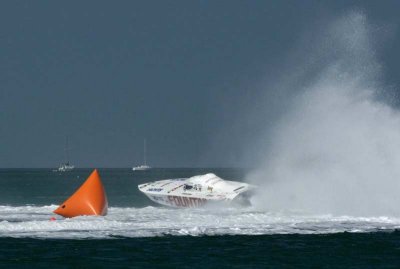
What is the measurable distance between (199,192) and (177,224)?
15.5 metres

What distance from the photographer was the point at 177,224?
43.2 m

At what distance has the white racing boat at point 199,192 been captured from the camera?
5769 cm

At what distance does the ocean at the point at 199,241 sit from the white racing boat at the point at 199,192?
27.5ft

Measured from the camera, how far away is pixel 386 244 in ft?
119

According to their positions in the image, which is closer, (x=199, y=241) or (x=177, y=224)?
(x=199, y=241)

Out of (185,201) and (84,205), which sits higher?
(185,201)

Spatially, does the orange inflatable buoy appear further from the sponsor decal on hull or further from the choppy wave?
the sponsor decal on hull

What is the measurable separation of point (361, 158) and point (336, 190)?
3706 millimetres

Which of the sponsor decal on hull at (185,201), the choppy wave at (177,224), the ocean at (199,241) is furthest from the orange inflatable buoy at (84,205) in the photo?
the sponsor decal on hull at (185,201)

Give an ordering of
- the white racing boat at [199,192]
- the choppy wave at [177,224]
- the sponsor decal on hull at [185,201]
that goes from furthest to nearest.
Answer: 1. the sponsor decal on hull at [185,201]
2. the white racing boat at [199,192]
3. the choppy wave at [177,224]

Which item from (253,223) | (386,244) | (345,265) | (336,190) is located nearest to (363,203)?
(336,190)

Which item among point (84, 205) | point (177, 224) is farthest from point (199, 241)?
point (84, 205)

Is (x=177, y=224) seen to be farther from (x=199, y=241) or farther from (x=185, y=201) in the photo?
(x=185, y=201)

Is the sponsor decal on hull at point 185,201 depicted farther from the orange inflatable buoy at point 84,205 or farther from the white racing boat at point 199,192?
the orange inflatable buoy at point 84,205
